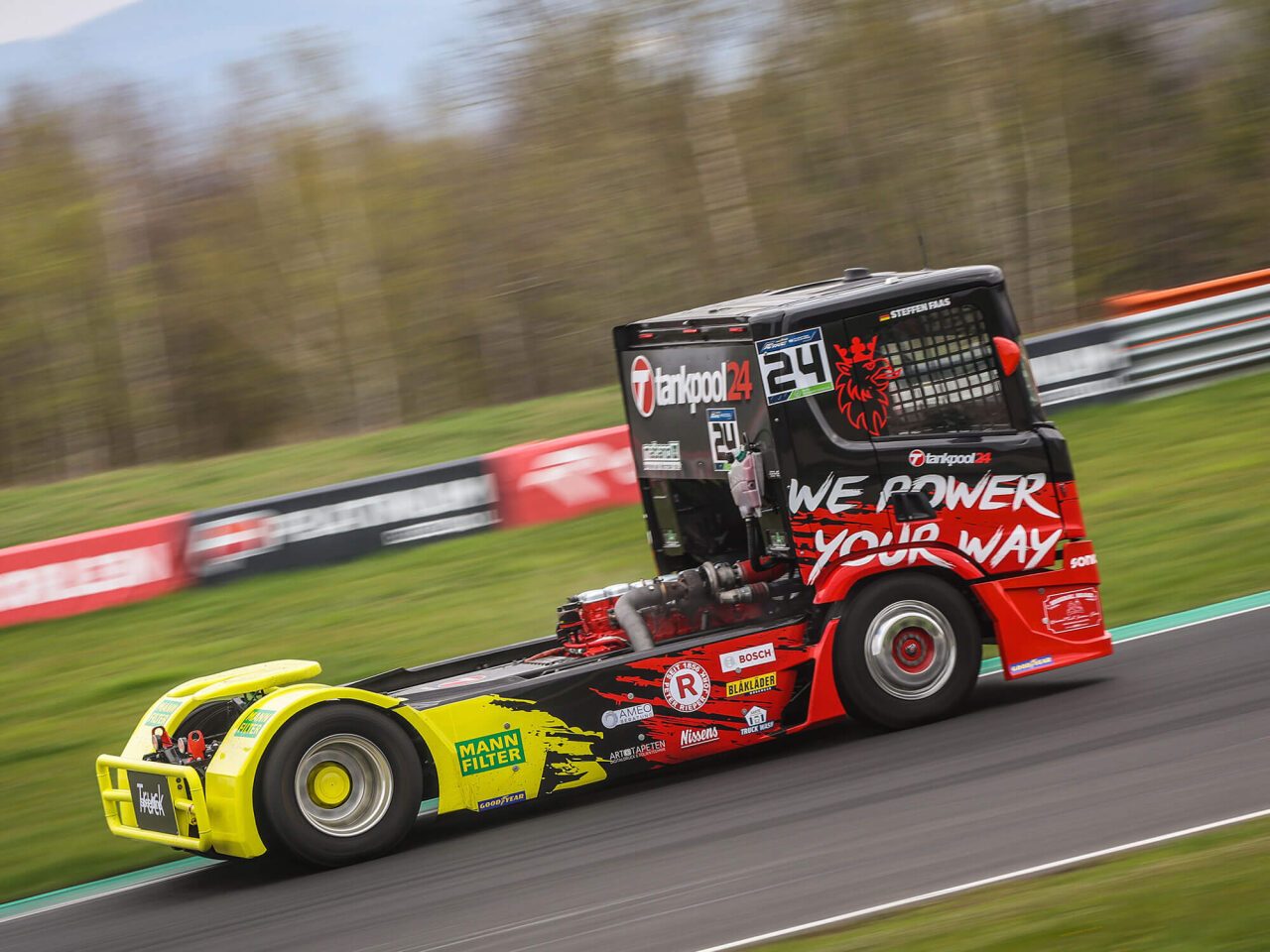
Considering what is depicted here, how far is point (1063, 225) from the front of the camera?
31.2 metres

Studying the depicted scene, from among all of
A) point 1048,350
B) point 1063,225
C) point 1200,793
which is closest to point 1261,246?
point 1063,225

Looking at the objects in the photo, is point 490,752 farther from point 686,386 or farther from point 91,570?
point 91,570

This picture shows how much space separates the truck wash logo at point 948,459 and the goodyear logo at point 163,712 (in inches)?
152

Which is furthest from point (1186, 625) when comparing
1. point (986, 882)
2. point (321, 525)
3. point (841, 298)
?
point (321, 525)

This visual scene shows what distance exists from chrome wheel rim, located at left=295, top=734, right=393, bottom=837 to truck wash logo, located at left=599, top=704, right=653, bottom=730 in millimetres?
1074

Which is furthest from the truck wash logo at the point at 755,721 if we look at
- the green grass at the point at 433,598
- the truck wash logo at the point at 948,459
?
the green grass at the point at 433,598

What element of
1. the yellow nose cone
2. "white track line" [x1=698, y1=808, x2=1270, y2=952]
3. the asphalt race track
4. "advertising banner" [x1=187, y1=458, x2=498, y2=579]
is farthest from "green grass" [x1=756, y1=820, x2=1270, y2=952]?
"advertising banner" [x1=187, y1=458, x2=498, y2=579]

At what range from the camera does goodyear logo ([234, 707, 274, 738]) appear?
6898 mm

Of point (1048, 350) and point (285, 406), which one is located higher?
point (285, 406)

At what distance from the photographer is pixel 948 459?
25.8 feet

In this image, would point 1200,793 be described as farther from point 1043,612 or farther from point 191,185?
point 191,185

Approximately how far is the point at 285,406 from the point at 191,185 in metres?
5.68

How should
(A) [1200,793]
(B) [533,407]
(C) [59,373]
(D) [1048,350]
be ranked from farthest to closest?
(C) [59,373] < (B) [533,407] < (D) [1048,350] < (A) [1200,793]

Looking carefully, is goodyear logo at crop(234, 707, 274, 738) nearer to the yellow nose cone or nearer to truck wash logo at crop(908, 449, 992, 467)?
the yellow nose cone
